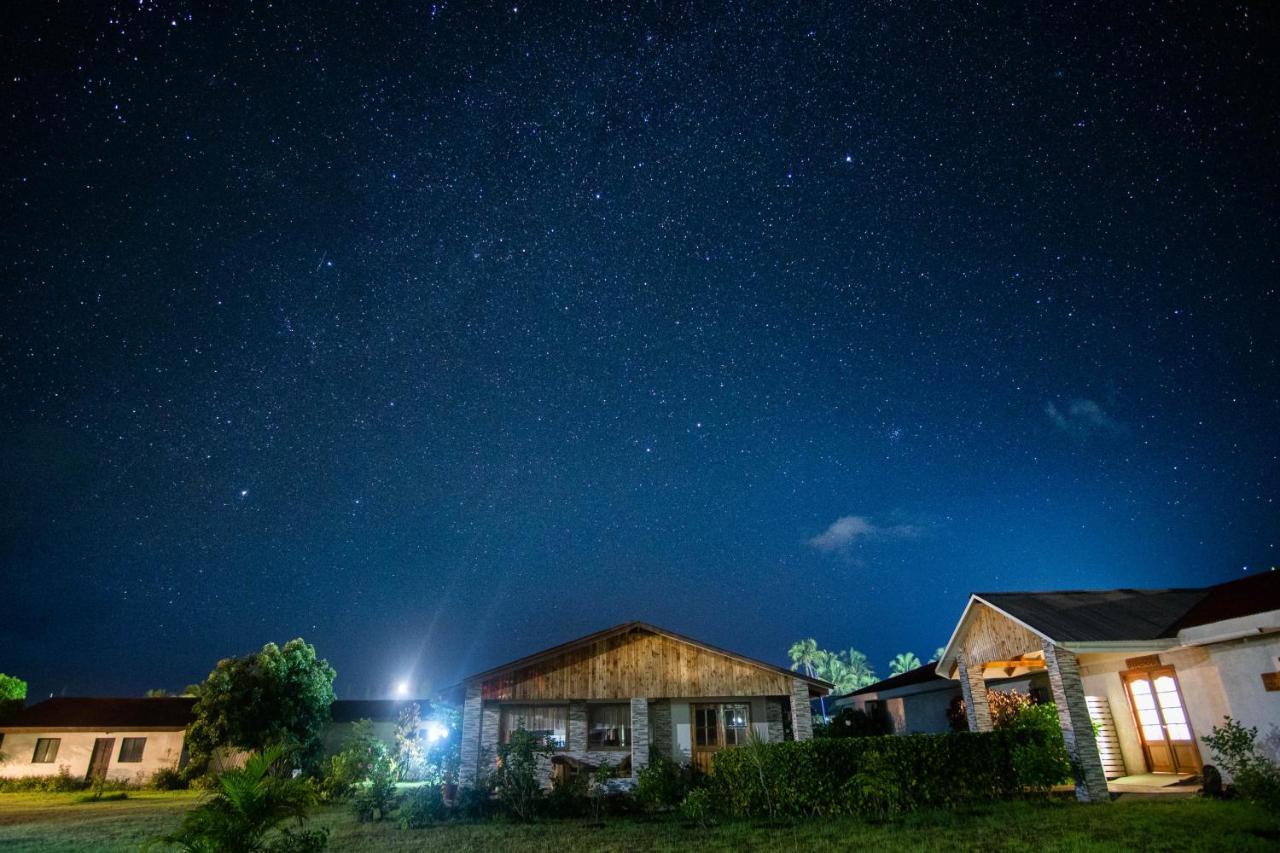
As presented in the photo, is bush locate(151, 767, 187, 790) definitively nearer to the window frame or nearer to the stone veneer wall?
the window frame

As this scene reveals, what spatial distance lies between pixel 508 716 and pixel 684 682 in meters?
6.84

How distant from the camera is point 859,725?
30.6m

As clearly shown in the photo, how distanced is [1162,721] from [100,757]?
46.6 meters

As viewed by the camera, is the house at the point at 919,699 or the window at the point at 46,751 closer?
the house at the point at 919,699

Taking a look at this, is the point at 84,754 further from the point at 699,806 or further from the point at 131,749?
the point at 699,806

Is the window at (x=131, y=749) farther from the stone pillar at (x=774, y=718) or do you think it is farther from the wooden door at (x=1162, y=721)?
the wooden door at (x=1162, y=721)

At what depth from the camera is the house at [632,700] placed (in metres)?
23.0

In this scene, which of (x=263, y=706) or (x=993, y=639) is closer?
(x=993, y=639)

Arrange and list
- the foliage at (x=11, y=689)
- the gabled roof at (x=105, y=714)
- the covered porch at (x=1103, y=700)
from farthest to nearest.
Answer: the foliage at (x=11, y=689), the gabled roof at (x=105, y=714), the covered porch at (x=1103, y=700)

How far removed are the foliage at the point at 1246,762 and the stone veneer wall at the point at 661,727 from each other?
15.3m

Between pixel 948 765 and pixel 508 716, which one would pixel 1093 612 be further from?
pixel 508 716

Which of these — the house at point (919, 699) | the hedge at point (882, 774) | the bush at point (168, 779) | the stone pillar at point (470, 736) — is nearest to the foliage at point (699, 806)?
the hedge at point (882, 774)

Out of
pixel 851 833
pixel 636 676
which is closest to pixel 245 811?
pixel 851 833

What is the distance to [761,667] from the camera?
23438 mm
